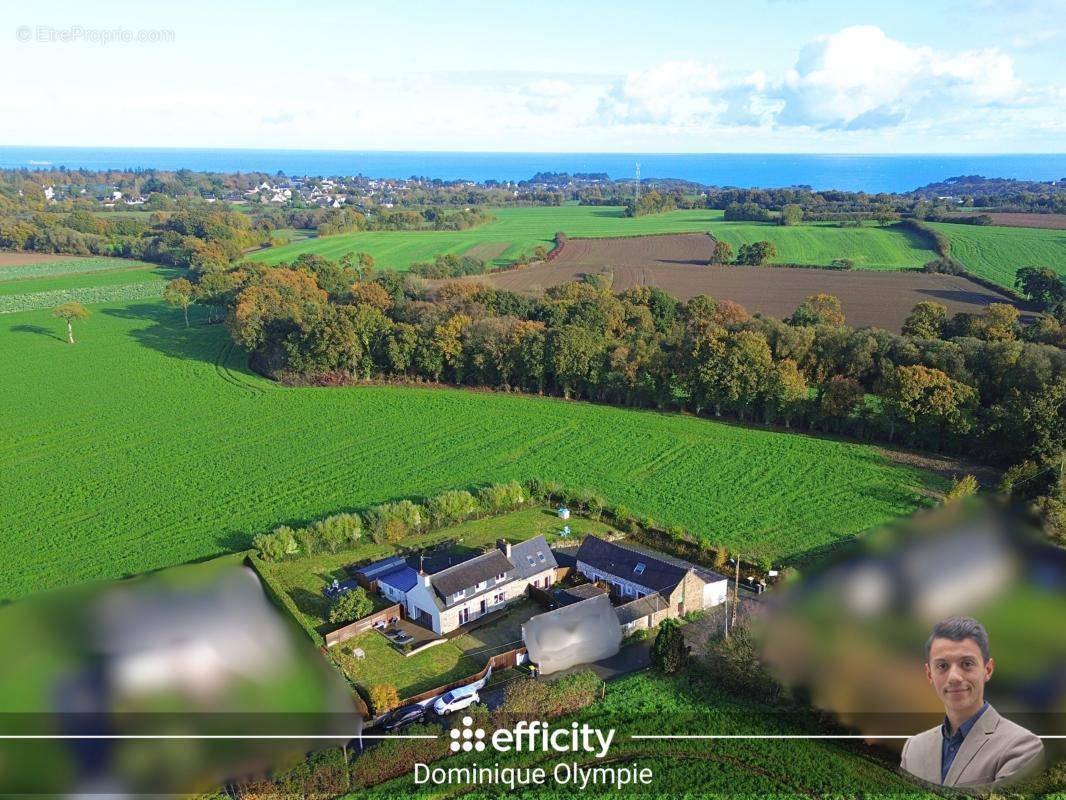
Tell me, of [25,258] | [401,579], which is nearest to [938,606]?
[401,579]

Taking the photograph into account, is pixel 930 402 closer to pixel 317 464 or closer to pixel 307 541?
pixel 307 541

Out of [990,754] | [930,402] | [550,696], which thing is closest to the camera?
[990,754]

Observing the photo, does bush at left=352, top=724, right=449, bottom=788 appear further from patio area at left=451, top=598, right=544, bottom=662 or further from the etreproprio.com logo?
patio area at left=451, top=598, right=544, bottom=662

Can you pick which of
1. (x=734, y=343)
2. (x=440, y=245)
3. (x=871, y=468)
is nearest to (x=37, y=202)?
(x=440, y=245)

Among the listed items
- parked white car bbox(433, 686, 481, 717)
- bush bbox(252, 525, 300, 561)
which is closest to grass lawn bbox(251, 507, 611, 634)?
bush bbox(252, 525, 300, 561)

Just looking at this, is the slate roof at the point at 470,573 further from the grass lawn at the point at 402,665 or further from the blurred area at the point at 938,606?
the blurred area at the point at 938,606

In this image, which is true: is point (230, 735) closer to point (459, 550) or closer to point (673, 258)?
point (459, 550)

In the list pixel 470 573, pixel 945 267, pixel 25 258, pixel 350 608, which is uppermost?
pixel 945 267
